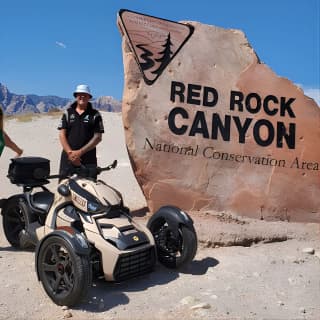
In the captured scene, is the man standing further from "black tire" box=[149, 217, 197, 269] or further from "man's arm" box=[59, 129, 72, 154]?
"black tire" box=[149, 217, 197, 269]

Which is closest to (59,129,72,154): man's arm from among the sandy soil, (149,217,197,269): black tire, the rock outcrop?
the rock outcrop

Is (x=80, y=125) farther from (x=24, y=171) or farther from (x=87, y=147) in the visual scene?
(x=24, y=171)

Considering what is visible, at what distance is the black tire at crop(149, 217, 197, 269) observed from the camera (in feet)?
15.8

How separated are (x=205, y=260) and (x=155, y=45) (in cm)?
322

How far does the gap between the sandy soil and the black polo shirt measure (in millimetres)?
1440

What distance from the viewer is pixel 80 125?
19.0 ft

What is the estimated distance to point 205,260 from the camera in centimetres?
539

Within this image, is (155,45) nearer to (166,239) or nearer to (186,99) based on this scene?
(186,99)

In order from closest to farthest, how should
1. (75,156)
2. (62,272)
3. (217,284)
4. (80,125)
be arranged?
(62,272) → (217,284) → (75,156) → (80,125)

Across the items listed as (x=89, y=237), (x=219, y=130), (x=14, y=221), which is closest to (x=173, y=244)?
(x=89, y=237)

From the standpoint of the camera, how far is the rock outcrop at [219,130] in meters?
6.75

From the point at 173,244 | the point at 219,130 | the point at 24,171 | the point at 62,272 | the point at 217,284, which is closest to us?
the point at 62,272

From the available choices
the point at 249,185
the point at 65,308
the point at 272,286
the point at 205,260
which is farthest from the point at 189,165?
the point at 65,308

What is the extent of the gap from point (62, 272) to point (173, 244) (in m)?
1.42
